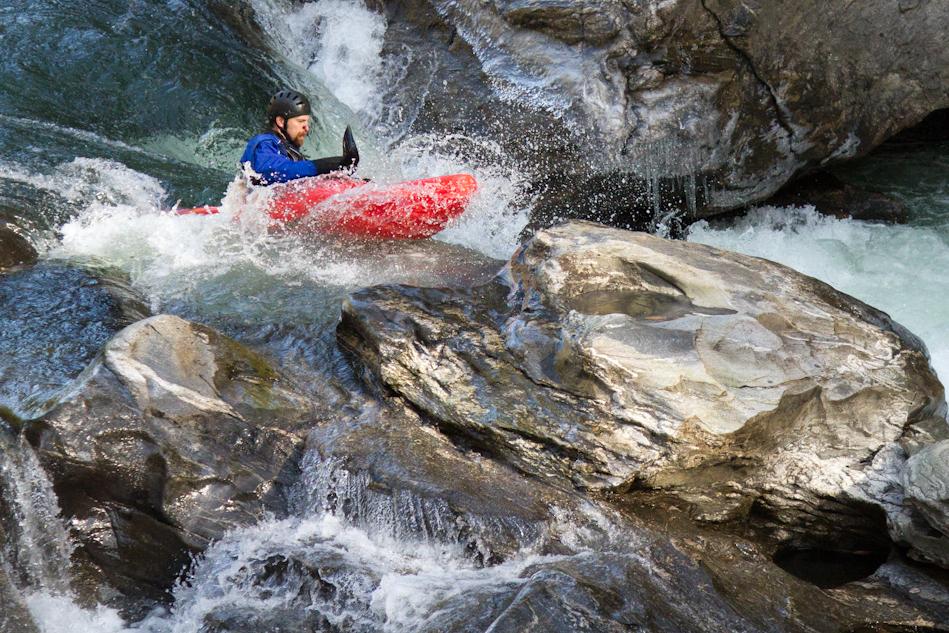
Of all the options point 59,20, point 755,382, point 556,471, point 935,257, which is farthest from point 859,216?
point 59,20

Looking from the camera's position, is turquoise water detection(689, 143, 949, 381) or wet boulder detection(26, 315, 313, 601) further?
turquoise water detection(689, 143, 949, 381)

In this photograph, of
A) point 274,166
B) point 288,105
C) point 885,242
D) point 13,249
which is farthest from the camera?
point 885,242

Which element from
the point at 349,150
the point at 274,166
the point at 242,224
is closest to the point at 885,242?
the point at 349,150

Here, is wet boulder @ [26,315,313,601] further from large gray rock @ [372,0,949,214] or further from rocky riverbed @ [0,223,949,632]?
large gray rock @ [372,0,949,214]

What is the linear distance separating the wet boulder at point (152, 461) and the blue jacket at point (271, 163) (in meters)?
2.21

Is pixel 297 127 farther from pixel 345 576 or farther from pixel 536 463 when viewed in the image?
pixel 345 576

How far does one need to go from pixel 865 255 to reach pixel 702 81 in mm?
1691

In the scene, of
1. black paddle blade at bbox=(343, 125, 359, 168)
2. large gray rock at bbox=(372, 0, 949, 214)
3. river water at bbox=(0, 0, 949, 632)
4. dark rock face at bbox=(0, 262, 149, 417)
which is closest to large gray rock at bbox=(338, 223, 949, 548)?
river water at bbox=(0, 0, 949, 632)

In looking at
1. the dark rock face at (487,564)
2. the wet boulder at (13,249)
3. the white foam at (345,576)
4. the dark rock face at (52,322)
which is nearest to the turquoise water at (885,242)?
the dark rock face at (487,564)

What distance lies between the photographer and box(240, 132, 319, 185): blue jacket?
5.93 m

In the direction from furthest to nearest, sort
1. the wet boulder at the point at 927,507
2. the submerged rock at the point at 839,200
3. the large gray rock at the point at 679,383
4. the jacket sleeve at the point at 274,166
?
the submerged rock at the point at 839,200, the jacket sleeve at the point at 274,166, the large gray rock at the point at 679,383, the wet boulder at the point at 927,507

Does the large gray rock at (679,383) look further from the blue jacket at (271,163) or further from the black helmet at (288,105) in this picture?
the black helmet at (288,105)

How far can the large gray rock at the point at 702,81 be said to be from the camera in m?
6.66

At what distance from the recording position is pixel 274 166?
5.91 meters
